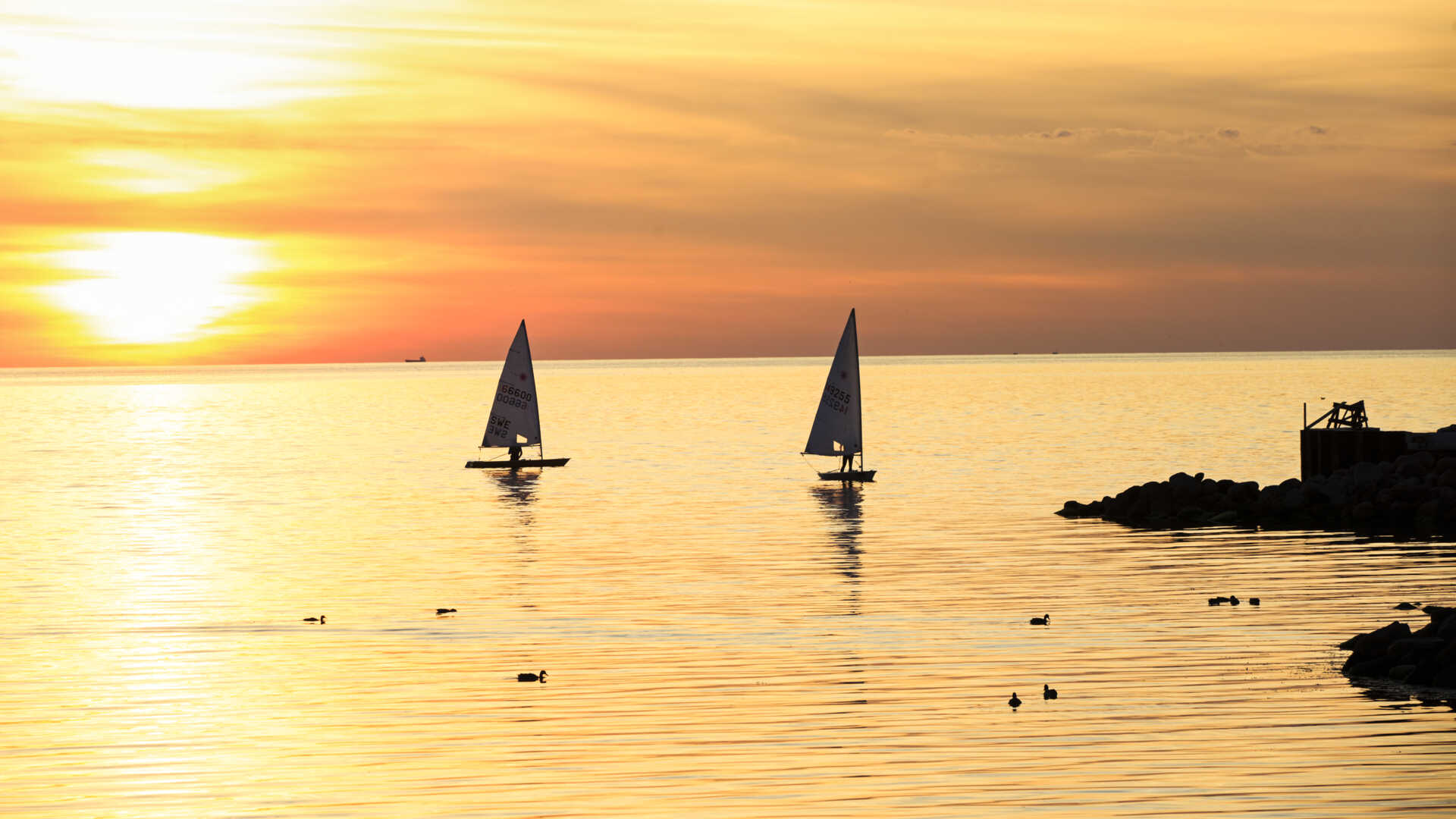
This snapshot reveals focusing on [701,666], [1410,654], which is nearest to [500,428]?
[701,666]

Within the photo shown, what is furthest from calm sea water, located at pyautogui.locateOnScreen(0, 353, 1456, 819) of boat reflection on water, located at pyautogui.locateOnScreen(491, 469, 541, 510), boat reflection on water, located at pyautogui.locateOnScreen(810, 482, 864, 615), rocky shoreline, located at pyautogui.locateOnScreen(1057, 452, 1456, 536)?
boat reflection on water, located at pyautogui.locateOnScreen(491, 469, 541, 510)

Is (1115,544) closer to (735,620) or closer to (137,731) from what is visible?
(735,620)

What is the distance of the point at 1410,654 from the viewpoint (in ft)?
102

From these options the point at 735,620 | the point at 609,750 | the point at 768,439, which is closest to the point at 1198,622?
the point at 735,620

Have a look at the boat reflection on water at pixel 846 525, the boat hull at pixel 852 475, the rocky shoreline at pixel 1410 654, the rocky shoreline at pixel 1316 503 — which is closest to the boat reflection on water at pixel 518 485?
the boat reflection on water at pixel 846 525

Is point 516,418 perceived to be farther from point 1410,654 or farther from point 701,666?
point 1410,654

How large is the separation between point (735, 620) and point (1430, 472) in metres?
37.9

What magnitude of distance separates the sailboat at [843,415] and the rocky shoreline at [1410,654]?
52710 mm

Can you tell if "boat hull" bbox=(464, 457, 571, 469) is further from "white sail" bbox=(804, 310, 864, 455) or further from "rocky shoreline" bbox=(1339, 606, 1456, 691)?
"rocky shoreline" bbox=(1339, 606, 1456, 691)

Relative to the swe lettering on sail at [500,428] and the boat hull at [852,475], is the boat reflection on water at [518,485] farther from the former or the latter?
the boat hull at [852,475]

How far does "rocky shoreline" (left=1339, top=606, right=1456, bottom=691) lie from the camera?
3053 cm

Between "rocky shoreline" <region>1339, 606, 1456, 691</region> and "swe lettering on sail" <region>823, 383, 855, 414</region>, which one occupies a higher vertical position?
"swe lettering on sail" <region>823, 383, 855, 414</region>

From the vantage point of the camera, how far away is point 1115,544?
5750cm

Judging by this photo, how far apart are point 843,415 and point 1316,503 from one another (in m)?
29.1
